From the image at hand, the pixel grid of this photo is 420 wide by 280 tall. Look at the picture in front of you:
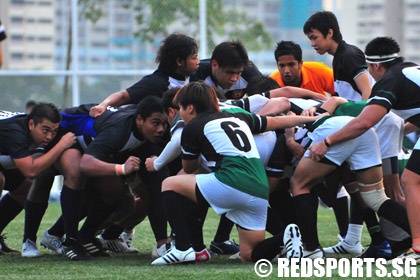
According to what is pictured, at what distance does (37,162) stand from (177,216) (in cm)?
129

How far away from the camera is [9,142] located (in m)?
7.07

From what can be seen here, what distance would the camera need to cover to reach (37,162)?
23.0ft

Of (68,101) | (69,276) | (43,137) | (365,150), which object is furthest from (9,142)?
(68,101)

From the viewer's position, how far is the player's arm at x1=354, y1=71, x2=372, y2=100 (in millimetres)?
7465

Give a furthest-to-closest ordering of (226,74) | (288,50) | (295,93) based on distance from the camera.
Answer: (288,50)
(226,74)
(295,93)

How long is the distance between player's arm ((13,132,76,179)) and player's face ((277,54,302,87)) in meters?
1.98

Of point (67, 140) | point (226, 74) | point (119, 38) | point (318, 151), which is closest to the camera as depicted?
point (318, 151)

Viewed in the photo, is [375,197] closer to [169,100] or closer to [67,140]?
[169,100]

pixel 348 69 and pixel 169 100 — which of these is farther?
pixel 348 69

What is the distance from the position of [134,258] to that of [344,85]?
2.23 meters

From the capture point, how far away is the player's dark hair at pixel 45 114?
7.07 m

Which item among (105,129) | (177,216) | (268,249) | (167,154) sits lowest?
(268,249)

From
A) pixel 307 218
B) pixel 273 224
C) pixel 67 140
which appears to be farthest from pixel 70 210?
pixel 307 218

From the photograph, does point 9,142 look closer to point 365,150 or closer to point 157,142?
point 157,142
